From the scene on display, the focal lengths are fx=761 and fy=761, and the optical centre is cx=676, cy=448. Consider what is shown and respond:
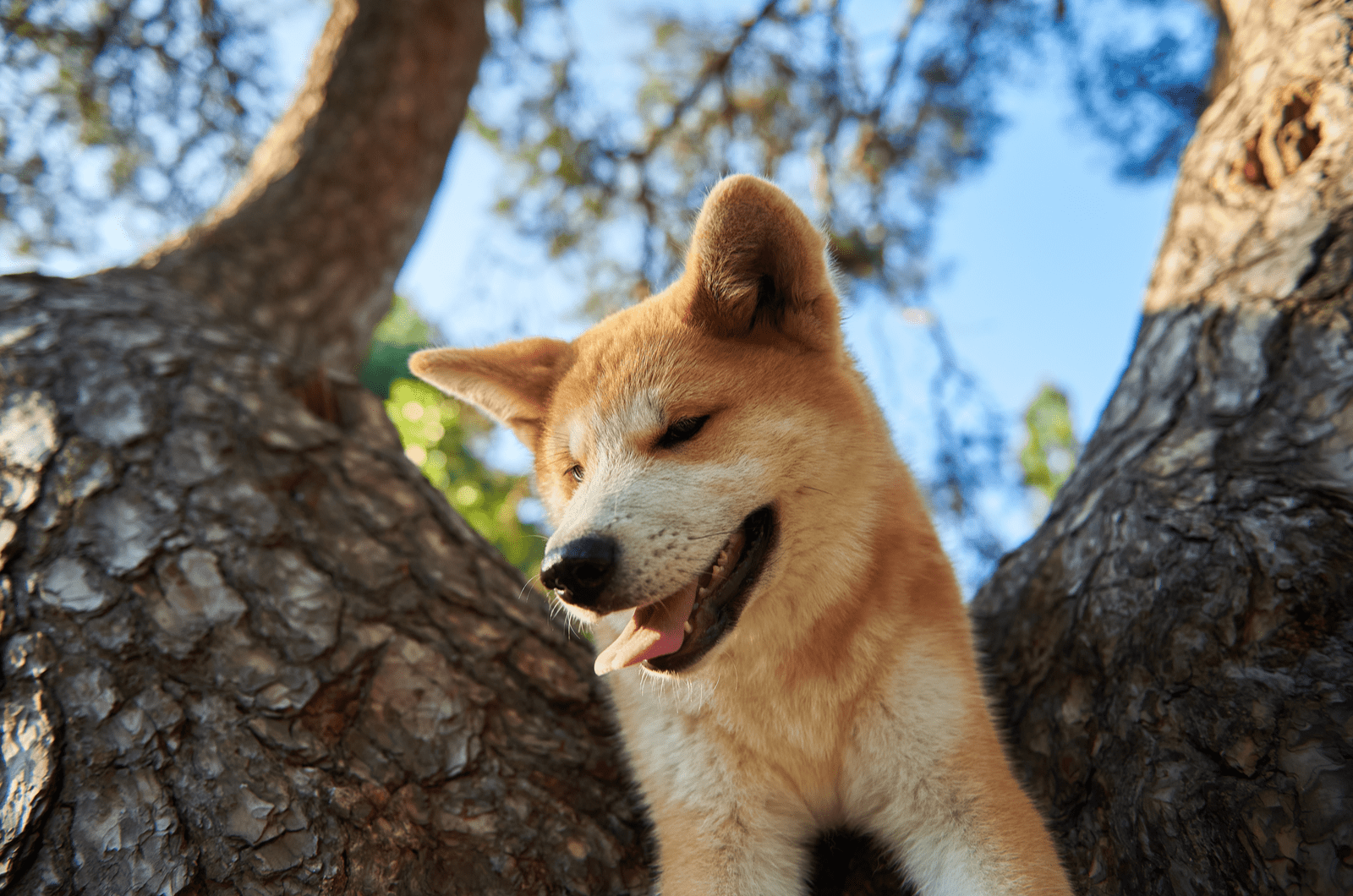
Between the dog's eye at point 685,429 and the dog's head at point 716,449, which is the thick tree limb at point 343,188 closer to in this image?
the dog's head at point 716,449

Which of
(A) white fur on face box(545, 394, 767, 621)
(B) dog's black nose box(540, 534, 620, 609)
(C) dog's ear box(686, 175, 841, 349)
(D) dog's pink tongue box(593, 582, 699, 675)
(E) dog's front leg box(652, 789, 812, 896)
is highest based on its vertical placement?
(C) dog's ear box(686, 175, 841, 349)

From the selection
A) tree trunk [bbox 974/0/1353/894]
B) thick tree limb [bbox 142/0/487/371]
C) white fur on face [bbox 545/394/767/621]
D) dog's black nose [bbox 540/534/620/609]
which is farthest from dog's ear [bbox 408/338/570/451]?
thick tree limb [bbox 142/0/487/371]

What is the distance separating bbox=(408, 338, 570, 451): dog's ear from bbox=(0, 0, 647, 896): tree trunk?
0.52 meters

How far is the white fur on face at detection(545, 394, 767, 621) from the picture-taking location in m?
1.82

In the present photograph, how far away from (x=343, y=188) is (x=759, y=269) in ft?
12.6

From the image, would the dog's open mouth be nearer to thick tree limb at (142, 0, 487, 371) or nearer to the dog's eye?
the dog's eye

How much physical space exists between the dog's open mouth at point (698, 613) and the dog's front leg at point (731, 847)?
0.46 meters

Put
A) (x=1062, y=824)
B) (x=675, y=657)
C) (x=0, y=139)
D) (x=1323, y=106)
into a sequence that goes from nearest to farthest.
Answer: (x=675, y=657) → (x=1062, y=824) → (x=1323, y=106) → (x=0, y=139)

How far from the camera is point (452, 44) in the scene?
18.5 feet

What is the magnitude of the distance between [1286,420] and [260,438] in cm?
342

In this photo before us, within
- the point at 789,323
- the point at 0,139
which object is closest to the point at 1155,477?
the point at 789,323

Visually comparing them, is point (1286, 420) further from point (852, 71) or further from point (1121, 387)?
point (852, 71)

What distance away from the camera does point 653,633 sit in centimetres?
189

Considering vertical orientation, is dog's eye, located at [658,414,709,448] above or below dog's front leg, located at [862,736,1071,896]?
above
